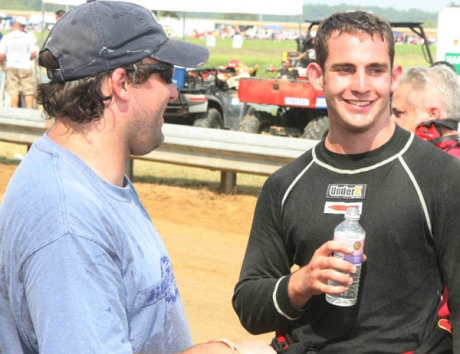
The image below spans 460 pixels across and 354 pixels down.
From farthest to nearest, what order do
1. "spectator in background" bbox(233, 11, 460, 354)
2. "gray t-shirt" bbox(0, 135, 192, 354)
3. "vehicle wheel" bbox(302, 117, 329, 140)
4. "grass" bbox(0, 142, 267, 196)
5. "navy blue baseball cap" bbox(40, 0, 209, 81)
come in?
"vehicle wheel" bbox(302, 117, 329, 140)
"grass" bbox(0, 142, 267, 196)
"spectator in background" bbox(233, 11, 460, 354)
"navy blue baseball cap" bbox(40, 0, 209, 81)
"gray t-shirt" bbox(0, 135, 192, 354)

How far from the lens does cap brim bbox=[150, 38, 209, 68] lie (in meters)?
2.63

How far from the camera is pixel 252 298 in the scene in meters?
3.35

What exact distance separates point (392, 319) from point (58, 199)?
4.42ft

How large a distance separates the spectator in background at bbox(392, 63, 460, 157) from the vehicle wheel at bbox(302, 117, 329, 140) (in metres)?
11.2

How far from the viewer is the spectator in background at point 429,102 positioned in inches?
181

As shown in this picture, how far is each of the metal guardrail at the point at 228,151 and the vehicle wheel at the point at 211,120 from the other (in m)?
5.99

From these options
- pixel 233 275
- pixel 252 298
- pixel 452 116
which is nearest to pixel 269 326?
pixel 252 298

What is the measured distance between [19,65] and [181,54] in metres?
17.8

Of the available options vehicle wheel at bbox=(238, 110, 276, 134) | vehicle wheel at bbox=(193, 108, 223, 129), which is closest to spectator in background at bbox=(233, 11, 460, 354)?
vehicle wheel at bbox=(238, 110, 276, 134)

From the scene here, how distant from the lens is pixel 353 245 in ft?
9.33

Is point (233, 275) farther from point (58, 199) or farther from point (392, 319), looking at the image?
point (58, 199)

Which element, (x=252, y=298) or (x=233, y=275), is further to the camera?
(x=233, y=275)

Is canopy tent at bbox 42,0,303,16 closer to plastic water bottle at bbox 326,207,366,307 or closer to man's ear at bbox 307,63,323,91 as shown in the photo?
man's ear at bbox 307,63,323,91

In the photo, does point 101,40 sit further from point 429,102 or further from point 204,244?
point 204,244
